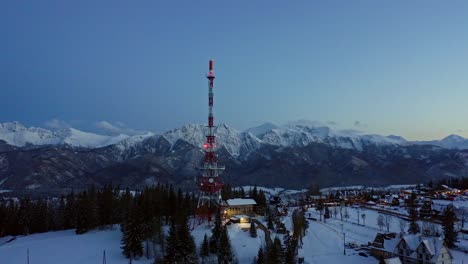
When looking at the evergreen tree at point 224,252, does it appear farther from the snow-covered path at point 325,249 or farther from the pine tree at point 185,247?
the snow-covered path at point 325,249

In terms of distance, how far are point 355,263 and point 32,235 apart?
84.4 metres

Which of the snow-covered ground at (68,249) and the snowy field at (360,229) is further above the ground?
the snowy field at (360,229)

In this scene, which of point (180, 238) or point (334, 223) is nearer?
point (180, 238)

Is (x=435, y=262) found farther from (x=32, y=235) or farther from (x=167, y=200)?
(x=32, y=235)

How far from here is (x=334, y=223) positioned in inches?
4193

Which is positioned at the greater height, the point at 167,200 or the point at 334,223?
the point at 167,200

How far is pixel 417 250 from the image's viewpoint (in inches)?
2469

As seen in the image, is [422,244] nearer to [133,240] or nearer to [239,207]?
[239,207]

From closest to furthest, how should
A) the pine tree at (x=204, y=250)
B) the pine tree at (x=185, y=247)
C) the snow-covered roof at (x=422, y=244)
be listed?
the snow-covered roof at (x=422, y=244) → the pine tree at (x=185, y=247) → the pine tree at (x=204, y=250)

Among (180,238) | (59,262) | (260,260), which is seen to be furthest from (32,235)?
(260,260)

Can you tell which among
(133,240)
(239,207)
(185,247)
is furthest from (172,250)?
(239,207)

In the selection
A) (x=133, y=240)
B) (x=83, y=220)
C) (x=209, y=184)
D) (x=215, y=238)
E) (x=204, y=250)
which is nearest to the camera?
(x=204, y=250)

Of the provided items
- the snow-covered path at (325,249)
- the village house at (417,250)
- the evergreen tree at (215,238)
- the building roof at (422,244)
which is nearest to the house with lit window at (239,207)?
the snow-covered path at (325,249)

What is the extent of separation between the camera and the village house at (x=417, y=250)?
60969 millimetres
